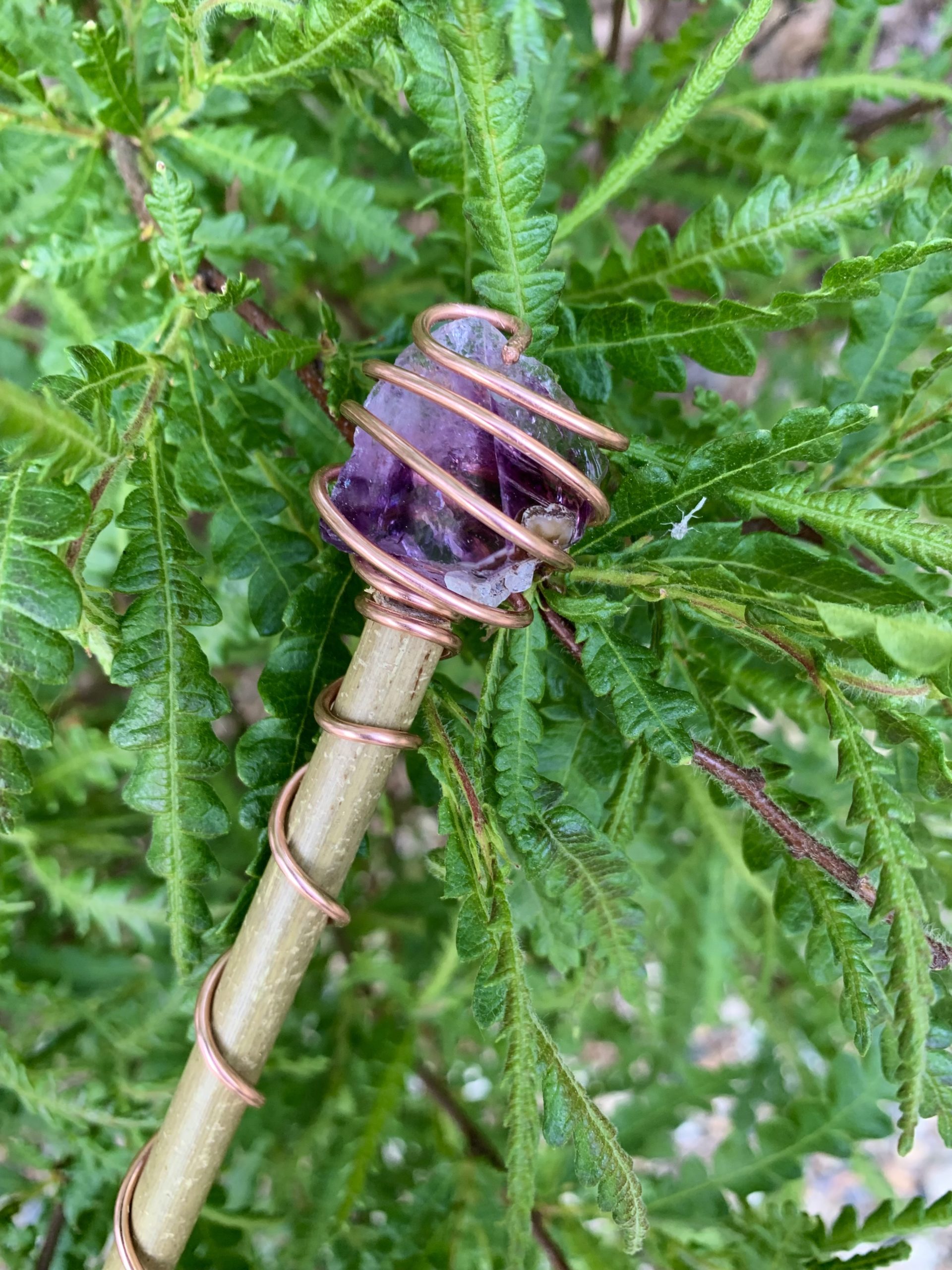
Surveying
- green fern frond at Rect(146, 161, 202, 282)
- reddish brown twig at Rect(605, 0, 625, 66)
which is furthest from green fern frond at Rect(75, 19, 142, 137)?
reddish brown twig at Rect(605, 0, 625, 66)

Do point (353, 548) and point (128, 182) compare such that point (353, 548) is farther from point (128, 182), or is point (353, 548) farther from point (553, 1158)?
point (553, 1158)

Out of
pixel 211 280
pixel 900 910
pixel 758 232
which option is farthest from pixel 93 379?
pixel 900 910

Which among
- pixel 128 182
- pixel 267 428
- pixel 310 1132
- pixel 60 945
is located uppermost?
pixel 128 182

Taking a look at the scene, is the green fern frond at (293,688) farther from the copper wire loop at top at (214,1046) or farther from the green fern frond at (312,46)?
the green fern frond at (312,46)

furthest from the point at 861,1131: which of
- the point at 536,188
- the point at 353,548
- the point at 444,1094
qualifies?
the point at 536,188

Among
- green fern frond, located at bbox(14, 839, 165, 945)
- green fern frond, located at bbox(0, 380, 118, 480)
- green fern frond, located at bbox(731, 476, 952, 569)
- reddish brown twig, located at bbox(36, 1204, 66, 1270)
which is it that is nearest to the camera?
green fern frond, located at bbox(0, 380, 118, 480)

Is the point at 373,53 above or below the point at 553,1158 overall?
above

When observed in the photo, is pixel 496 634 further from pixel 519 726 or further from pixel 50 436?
pixel 50 436

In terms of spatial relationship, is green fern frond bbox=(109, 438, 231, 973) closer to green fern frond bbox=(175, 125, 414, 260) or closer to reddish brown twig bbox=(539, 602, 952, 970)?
reddish brown twig bbox=(539, 602, 952, 970)
